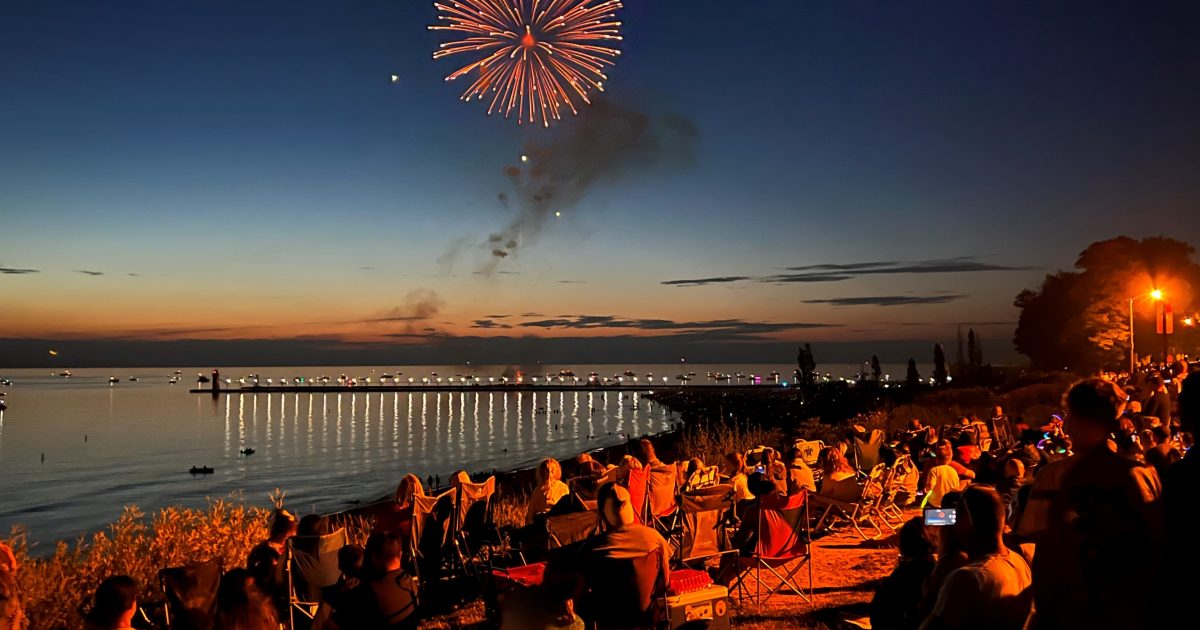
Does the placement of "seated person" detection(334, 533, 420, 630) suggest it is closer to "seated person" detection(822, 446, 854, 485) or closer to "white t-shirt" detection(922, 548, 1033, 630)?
"white t-shirt" detection(922, 548, 1033, 630)

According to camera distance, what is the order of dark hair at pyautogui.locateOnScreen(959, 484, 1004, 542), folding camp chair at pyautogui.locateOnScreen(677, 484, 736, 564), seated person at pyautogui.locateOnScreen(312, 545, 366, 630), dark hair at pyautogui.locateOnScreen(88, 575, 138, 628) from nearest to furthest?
dark hair at pyautogui.locateOnScreen(959, 484, 1004, 542), dark hair at pyautogui.locateOnScreen(88, 575, 138, 628), seated person at pyautogui.locateOnScreen(312, 545, 366, 630), folding camp chair at pyautogui.locateOnScreen(677, 484, 736, 564)

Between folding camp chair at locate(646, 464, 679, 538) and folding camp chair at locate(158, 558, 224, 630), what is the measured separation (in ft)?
12.8

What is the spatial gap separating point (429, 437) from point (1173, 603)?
64317mm

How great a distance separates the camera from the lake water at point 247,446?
35750mm

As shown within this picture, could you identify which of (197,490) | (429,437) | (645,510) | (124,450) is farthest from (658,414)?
(645,510)

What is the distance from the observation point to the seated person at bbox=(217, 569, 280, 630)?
182 inches

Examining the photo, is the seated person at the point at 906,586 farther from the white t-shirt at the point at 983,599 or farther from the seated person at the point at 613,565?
the seated person at the point at 613,565

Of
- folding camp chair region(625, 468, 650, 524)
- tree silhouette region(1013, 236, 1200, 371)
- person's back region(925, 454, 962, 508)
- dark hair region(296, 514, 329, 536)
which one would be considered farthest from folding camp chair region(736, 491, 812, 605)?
tree silhouette region(1013, 236, 1200, 371)

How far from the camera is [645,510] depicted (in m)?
7.48

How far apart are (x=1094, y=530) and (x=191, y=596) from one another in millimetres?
4318

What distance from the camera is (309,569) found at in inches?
223

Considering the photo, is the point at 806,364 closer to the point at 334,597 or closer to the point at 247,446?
the point at 247,446

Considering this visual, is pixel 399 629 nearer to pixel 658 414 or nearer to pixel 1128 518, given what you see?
pixel 1128 518

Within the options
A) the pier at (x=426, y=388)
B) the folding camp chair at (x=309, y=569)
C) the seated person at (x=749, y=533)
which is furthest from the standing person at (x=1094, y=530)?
the pier at (x=426, y=388)
